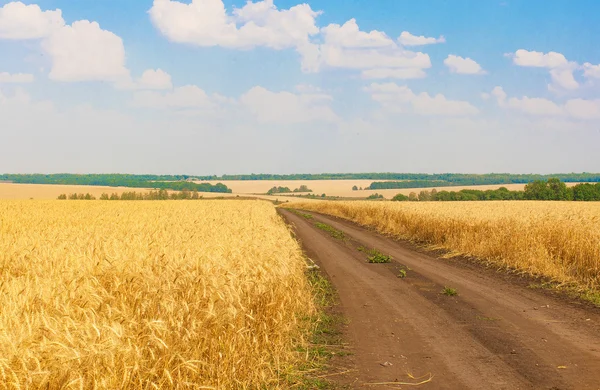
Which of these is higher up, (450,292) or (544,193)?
(544,193)

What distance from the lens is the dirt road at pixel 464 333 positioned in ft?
24.7

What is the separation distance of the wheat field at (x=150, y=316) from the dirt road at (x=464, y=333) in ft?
4.92

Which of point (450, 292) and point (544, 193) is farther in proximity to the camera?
point (544, 193)

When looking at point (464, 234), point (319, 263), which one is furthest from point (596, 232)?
point (319, 263)

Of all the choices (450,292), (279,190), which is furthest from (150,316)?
(279,190)

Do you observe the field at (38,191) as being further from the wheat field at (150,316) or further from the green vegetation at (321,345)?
the wheat field at (150,316)

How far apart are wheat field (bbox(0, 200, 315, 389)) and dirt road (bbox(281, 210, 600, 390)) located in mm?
1499

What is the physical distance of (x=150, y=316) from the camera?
662 cm

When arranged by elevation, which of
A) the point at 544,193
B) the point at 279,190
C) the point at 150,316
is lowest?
the point at 279,190

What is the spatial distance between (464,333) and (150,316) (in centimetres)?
635

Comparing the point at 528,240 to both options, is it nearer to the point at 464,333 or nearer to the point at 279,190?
the point at 464,333

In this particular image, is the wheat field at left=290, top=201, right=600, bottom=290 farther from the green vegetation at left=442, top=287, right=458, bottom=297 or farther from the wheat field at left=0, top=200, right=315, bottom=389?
the wheat field at left=0, top=200, right=315, bottom=389

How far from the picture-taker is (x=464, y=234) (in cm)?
2377

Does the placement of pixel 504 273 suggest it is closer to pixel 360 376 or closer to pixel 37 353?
pixel 360 376
